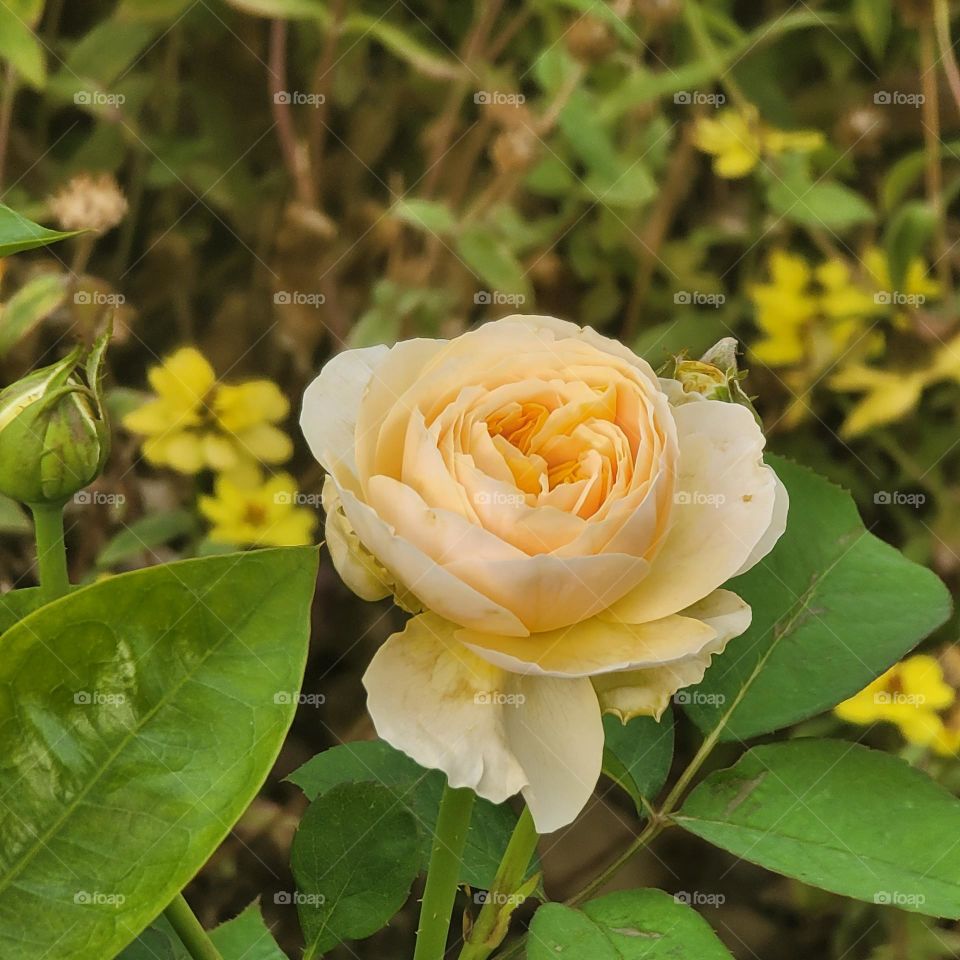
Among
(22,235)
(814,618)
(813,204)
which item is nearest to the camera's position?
(22,235)

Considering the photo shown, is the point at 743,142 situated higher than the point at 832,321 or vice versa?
the point at 743,142

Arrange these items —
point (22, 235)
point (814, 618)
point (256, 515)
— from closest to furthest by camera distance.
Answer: point (22, 235) < point (814, 618) < point (256, 515)

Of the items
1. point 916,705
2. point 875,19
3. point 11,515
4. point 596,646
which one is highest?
point 596,646

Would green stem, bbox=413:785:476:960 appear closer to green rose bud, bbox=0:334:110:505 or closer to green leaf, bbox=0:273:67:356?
green rose bud, bbox=0:334:110:505

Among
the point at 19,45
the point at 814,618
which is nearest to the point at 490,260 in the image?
the point at 19,45

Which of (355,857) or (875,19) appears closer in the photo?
(355,857)

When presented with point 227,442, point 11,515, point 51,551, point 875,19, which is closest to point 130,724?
point 51,551

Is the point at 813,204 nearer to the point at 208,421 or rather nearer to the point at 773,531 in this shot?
the point at 208,421
